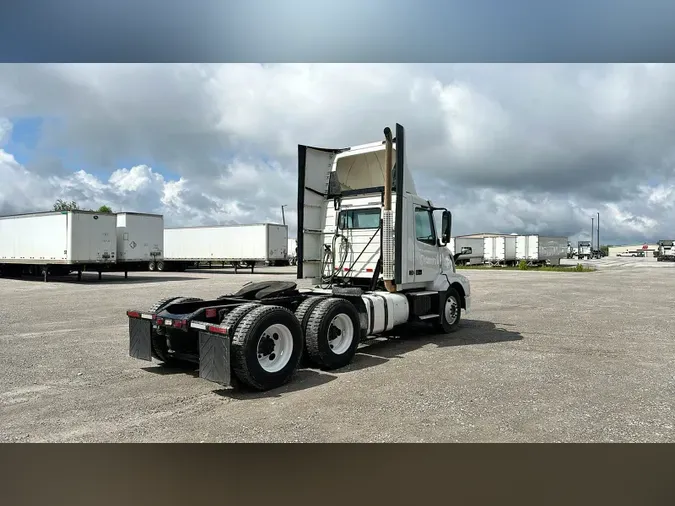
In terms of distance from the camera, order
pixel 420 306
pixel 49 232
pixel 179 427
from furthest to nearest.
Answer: pixel 49 232
pixel 420 306
pixel 179 427

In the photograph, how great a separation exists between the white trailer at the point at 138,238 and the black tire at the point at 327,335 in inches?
914

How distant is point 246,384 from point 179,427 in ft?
3.98

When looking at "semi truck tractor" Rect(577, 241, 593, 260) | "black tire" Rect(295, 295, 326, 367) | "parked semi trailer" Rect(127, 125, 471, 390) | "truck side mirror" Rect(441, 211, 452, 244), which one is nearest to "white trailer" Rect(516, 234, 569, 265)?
"parked semi trailer" Rect(127, 125, 471, 390)

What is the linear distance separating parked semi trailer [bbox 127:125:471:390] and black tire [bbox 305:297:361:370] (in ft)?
0.05

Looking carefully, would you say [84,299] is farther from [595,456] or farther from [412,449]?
[595,456]

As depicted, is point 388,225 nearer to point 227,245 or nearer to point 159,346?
point 159,346

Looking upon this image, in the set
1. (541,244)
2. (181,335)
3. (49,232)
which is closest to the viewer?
(181,335)

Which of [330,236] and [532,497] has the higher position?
[330,236]

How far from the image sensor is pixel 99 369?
276 inches

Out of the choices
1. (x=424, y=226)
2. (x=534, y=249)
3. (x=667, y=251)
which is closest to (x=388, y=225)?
(x=424, y=226)

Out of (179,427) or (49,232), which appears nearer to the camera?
(179,427)

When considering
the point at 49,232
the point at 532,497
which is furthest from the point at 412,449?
the point at 49,232

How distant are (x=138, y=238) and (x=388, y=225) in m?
23.5

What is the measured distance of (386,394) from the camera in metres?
5.77
